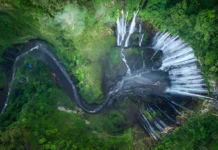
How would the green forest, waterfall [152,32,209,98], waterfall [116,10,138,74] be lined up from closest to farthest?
the green forest, waterfall [152,32,209,98], waterfall [116,10,138,74]

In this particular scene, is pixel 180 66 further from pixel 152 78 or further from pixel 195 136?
pixel 195 136

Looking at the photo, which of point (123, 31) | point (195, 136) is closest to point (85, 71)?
point (123, 31)

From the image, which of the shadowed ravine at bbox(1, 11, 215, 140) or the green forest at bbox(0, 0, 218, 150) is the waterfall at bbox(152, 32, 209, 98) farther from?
the green forest at bbox(0, 0, 218, 150)

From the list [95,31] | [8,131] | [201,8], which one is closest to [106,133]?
[8,131]

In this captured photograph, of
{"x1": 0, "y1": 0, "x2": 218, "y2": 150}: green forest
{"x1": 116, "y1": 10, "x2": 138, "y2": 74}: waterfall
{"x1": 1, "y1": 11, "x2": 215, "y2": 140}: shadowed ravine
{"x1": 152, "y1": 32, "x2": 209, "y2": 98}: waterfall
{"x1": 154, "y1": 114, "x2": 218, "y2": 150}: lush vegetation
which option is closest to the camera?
{"x1": 0, "y1": 0, "x2": 218, "y2": 150}: green forest

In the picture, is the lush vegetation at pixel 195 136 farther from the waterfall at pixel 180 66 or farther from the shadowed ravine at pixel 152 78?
the waterfall at pixel 180 66

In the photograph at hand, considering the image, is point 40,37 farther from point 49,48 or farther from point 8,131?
point 8,131

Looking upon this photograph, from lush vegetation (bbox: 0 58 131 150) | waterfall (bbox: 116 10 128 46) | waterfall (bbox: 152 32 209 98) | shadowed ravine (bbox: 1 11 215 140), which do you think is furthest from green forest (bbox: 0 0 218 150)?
waterfall (bbox: 152 32 209 98)
